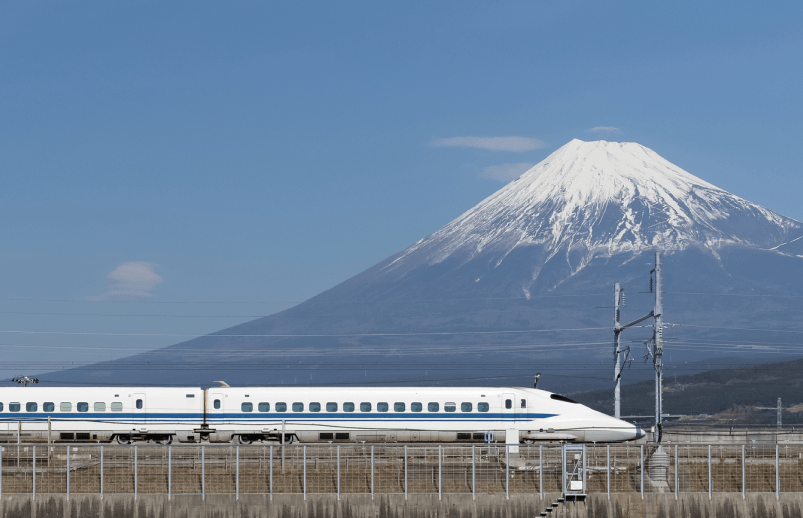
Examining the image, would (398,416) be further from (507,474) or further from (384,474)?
(507,474)

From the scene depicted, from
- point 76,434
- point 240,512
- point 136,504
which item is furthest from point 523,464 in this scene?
point 76,434

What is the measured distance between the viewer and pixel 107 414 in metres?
60.0

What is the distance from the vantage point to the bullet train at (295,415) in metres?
59.5

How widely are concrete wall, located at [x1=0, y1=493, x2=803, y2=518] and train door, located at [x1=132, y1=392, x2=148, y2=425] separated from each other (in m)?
21.5

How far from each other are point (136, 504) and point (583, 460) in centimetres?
1460

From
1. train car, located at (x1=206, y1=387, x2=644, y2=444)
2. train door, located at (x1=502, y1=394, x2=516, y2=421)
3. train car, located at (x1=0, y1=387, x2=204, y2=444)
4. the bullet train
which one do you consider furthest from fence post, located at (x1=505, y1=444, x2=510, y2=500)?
train car, located at (x1=0, y1=387, x2=204, y2=444)

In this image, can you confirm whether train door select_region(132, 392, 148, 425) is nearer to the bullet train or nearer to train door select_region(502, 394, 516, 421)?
the bullet train

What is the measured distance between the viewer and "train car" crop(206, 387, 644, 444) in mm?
59500

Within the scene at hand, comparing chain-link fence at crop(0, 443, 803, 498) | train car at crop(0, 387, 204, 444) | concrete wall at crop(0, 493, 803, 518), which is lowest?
concrete wall at crop(0, 493, 803, 518)

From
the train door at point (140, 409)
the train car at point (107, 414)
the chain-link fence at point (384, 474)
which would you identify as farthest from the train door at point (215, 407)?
the chain-link fence at point (384, 474)

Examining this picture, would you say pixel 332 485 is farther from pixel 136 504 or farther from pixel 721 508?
pixel 721 508

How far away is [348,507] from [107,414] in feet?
84.6

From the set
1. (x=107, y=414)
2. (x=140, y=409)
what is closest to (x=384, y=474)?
(x=140, y=409)

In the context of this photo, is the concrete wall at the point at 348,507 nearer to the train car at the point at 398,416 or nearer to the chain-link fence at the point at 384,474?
the chain-link fence at the point at 384,474
